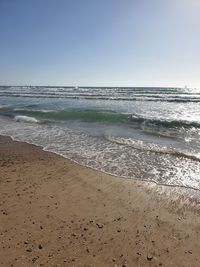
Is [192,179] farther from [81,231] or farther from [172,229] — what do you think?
[81,231]

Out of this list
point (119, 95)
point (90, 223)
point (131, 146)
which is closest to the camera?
point (90, 223)

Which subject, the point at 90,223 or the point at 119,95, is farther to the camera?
the point at 119,95

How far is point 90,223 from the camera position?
6004 mm

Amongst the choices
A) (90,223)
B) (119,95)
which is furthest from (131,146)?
(119,95)

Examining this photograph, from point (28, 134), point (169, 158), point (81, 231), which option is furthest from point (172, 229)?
point (28, 134)

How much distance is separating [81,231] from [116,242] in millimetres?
703

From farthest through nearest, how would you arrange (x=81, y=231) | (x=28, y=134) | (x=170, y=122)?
(x=170, y=122)
(x=28, y=134)
(x=81, y=231)

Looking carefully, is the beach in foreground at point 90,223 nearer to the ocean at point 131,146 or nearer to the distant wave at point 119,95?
the ocean at point 131,146

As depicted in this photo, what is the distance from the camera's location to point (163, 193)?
7809mm

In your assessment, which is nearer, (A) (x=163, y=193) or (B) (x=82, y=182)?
(A) (x=163, y=193)

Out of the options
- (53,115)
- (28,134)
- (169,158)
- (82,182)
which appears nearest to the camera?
(82,182)

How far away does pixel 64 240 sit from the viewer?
5316 millimetres

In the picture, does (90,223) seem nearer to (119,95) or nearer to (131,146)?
(131,146)

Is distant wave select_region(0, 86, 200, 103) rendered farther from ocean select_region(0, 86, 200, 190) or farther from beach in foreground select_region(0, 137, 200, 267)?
beach in foreground select_region(0, 137, 200, 267)
